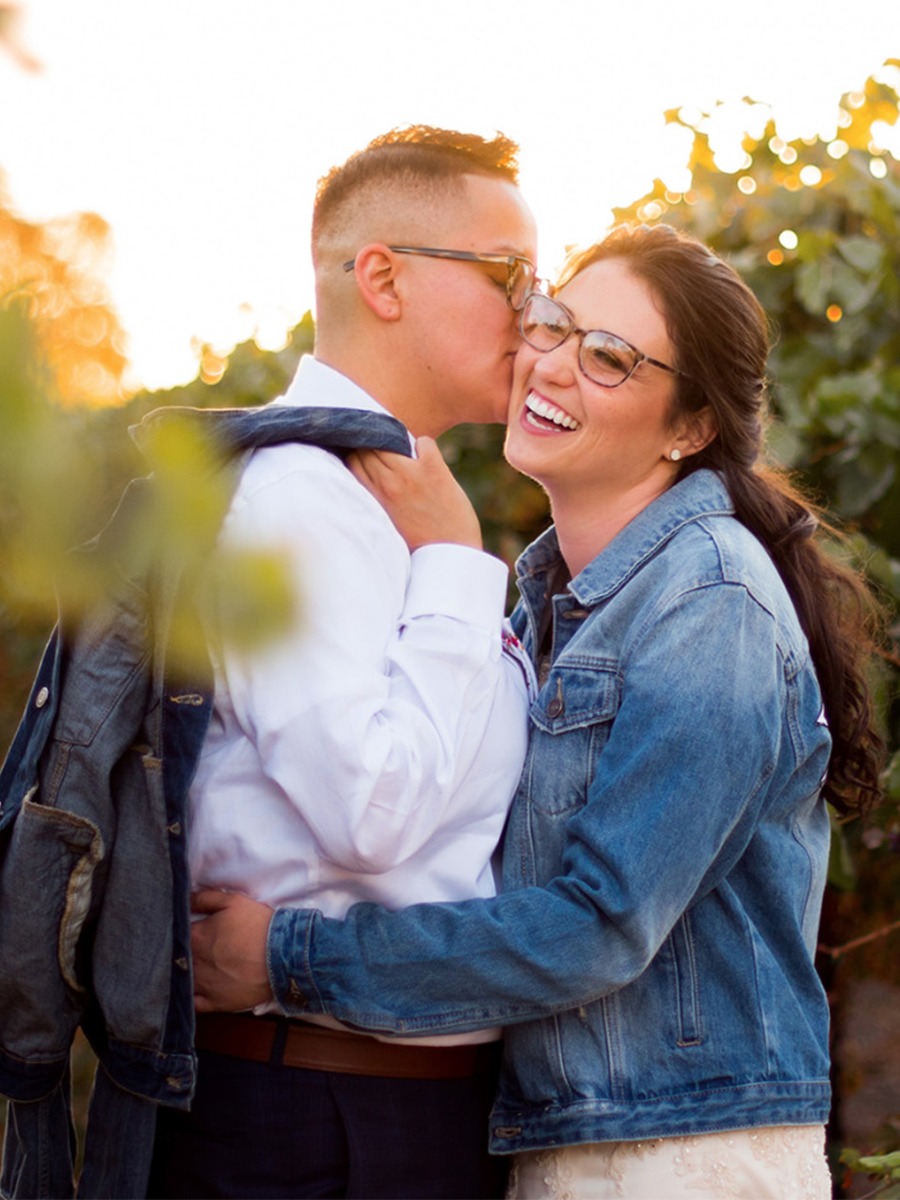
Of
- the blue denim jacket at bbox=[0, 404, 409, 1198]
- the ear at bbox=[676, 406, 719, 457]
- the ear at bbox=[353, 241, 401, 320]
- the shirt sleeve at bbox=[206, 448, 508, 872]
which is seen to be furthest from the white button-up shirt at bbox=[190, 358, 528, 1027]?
the ear at bbox=[676, 406, 719, 457]

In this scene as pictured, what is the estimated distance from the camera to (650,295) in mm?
2551

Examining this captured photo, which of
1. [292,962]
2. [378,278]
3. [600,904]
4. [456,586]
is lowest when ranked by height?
[292,962]

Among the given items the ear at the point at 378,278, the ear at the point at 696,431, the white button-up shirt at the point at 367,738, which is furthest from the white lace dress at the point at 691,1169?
the ear at the point at 378,278

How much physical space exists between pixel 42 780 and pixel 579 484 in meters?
1.17

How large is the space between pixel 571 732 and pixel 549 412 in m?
0.70

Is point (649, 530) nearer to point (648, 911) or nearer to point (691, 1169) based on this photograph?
point (648, 911)

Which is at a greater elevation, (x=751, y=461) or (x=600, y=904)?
(x=751, y=461)

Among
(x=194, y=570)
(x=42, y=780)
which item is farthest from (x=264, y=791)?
(x=194, y=570)

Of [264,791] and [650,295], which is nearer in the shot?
[264,791]

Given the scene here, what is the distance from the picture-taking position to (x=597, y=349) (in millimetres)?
2521

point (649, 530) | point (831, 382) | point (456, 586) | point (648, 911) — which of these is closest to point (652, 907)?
point (648, 911)

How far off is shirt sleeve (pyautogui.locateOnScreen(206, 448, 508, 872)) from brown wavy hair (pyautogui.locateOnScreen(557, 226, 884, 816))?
0.64 meters

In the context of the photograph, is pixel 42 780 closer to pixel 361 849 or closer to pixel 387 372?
pixel 361 849

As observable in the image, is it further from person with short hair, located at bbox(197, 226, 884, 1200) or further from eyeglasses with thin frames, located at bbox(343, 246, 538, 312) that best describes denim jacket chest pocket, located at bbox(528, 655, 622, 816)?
eyeglasses with thin frames, located at bbox(343, 246, 538, 312)
